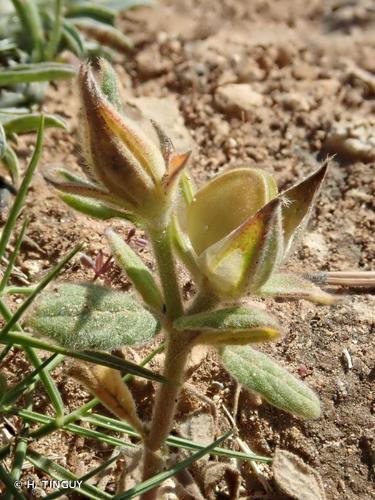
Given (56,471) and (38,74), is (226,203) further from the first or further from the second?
(38,74)

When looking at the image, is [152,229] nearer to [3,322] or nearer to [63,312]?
[63,312]

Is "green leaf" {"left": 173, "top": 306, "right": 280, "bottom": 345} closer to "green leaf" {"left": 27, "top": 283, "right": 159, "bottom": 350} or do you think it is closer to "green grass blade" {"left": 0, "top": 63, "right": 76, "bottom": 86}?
"green leaf" {"left": 27, "top": 283, "right": 159, "bottom": 350}

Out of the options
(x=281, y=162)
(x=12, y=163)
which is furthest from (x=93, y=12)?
(x=281, y=162)

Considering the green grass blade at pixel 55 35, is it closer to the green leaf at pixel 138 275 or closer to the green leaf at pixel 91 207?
the green leaf at pixel 91 207

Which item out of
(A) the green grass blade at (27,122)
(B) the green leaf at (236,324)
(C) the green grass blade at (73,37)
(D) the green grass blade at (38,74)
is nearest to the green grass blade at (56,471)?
(B) the green leaf at (236,324)

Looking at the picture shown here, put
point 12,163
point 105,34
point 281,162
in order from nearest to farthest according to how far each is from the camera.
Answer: point 12,163
point 281,162
point 105,34

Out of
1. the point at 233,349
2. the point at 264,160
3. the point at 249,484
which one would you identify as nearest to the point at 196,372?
the point at 249,484
